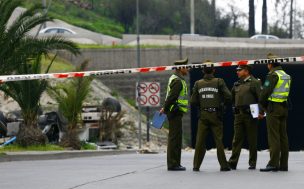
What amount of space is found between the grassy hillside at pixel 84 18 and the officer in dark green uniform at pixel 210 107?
229 feet

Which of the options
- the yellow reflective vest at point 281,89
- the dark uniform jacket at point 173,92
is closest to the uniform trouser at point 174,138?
the dark uniform jacket at point 173,92

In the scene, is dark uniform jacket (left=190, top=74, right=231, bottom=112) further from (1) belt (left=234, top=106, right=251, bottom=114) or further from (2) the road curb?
(2) the road curb

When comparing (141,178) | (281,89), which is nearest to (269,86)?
(281,89)

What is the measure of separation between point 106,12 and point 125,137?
5533 cm

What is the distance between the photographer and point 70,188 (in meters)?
15.6

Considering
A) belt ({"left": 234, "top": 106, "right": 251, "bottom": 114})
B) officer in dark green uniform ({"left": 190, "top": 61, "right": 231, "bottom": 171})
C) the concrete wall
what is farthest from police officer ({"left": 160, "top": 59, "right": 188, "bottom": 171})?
the concrete wall

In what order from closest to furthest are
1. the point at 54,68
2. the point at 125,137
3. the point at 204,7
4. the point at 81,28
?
the point at 125,137
the point at 54,68
the point at 81,28
the point at 204,7

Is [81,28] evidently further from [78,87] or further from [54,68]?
[78,87]

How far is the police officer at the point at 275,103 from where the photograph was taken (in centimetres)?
1819

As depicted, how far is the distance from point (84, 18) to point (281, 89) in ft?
266

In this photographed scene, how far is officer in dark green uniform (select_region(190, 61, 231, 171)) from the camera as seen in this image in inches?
733

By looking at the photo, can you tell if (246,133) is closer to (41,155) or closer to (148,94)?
(41,155)

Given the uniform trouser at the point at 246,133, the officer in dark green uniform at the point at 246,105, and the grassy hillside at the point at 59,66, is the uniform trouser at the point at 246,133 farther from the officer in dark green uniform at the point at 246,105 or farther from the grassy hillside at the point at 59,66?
the grassy hillside at the point at 59,66

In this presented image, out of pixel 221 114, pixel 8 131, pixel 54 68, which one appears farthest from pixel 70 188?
pixel 54 68
